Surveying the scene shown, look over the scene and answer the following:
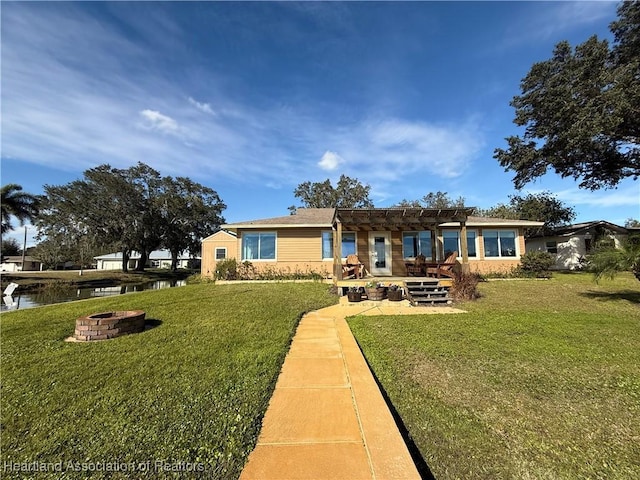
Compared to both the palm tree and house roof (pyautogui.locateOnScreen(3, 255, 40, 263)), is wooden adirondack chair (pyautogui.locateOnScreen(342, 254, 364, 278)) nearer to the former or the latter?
the palm tree

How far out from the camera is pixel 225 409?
8.80ft

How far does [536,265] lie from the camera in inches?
547

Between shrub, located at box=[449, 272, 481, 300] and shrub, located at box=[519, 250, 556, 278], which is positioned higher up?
shrub, located at box=[519, 250, 556, 278]

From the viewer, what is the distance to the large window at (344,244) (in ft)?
47.1

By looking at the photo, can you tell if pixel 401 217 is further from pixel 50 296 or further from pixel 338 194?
pixel 338 194

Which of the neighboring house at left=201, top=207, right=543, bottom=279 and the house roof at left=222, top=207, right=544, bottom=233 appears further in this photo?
the neighboring house at left=201, top=207, right=543, bottom=279

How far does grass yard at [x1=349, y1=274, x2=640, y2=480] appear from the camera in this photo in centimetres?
220

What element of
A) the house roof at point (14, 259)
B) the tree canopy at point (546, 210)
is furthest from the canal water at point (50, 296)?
the house roof at point (14, 259)

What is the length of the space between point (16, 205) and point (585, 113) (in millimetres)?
43098

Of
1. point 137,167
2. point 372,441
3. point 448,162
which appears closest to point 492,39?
point 448,162

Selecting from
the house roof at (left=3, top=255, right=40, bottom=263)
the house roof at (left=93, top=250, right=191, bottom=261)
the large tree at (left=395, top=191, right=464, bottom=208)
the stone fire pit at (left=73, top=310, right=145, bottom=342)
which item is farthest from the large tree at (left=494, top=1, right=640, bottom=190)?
the house roof at (left=3, top=255, right=40, bottom=263)

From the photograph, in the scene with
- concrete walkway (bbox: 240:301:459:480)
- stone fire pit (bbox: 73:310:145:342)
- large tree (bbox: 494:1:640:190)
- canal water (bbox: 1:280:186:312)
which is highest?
large tree (bbox: 494:1:640:190)

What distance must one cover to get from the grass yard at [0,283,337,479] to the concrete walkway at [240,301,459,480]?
164mm

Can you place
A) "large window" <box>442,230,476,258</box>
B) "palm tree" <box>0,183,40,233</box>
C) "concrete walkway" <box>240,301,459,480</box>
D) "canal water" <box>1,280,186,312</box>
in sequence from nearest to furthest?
"concrete walkway" <box>240,301,459,480</box>
"canal water" <box>1,280,186,312</box>
"large window" <box>442,230,476,258</box>
"palm tree" <box>0,183,40,233</box>
